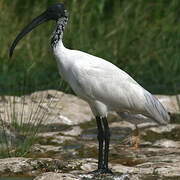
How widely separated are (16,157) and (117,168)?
943mm

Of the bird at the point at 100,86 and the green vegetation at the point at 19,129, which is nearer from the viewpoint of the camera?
the bird at the point at 100,86

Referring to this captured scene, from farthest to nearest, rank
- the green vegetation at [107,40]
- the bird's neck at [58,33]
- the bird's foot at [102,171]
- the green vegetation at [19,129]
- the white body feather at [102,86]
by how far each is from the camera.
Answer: the green vegetation at [107,40], the green vegetation at [19,129], the bird's neck at [58,33], the white body feather at [102,86], the bird's foot at [102,171]

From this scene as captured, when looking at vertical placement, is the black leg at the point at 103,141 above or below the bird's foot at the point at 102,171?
above

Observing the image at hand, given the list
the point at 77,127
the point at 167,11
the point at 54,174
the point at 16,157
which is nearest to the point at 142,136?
the point at 77,127

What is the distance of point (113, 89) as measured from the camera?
6977 mm

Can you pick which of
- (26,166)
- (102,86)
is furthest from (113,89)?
(26,166)

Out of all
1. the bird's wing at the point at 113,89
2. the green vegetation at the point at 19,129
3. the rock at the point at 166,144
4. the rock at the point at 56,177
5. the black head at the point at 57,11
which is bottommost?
the rock at the point at 166,144

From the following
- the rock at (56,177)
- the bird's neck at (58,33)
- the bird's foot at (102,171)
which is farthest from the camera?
Result: the bird's neck at (58,33)

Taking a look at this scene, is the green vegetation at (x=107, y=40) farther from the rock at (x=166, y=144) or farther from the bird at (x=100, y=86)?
the bird at (x=100, y=86)

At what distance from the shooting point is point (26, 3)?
13672mm

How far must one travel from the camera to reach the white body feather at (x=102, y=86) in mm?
6684

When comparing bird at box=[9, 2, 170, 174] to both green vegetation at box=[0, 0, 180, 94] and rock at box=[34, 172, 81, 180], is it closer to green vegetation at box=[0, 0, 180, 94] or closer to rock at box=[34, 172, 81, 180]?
rock at box=[34, 172, 81, 180]

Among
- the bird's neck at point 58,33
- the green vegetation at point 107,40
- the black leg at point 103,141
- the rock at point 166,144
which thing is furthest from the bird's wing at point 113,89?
the green vegetation at point 107,40

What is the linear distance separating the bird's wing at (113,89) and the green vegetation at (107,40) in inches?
121
